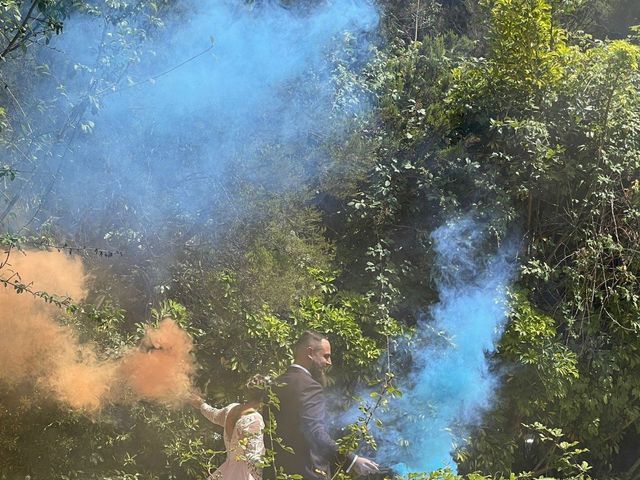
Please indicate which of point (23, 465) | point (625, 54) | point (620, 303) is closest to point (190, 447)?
point (23, 465)

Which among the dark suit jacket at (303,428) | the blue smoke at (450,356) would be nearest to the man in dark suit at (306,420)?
the dark suit jacket at (303,428)

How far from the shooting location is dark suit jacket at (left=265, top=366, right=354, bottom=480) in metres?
4.48

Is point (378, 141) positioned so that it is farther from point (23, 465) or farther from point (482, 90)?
point (23, 465)

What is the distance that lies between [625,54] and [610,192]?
0.95 metres

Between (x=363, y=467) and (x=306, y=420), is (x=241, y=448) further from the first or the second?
(x=363, y=467)

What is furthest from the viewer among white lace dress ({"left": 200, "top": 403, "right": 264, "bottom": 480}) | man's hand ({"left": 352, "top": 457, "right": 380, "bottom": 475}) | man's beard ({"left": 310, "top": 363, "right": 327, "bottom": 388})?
man's beard ({"left": 310, "top": 363, "right": 327, "bottom": 388})

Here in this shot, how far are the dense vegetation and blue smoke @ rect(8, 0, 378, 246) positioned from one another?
0.08ft

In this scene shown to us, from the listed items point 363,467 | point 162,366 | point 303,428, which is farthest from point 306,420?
point 162,366

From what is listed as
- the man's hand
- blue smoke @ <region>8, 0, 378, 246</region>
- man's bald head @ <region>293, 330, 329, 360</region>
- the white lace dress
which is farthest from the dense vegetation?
the man's hand

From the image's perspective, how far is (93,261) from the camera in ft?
18.4

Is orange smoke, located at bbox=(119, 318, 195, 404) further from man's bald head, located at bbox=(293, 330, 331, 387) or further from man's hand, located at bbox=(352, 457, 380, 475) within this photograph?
man's hand, located at bbox=(352, 457, 380, 475)

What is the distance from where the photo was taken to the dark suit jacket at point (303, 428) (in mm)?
4480

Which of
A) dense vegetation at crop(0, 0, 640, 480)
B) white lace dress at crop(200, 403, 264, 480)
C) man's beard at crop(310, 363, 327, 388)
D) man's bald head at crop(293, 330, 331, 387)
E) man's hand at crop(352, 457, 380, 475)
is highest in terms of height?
dense vegetation at crop(0, 0, 640, 480)

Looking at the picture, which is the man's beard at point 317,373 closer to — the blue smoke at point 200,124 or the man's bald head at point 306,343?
the man's bald head at point 306,343
